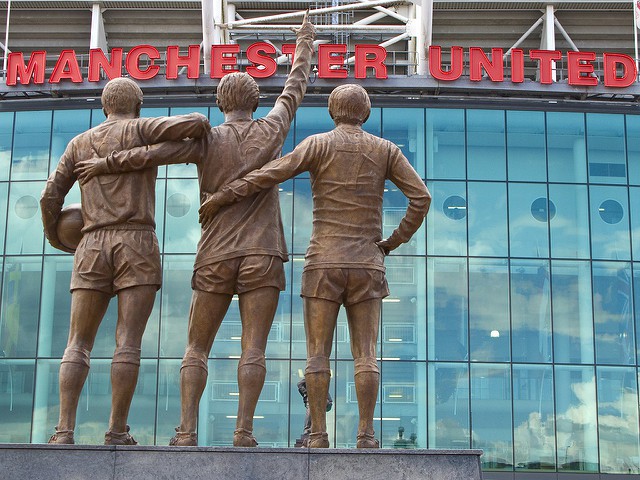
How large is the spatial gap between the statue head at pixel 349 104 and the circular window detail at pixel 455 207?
69.5ft

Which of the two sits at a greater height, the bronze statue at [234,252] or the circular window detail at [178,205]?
the circular window detail at [178,205]

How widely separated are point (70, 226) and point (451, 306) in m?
21.2

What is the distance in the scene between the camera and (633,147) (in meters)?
33.4

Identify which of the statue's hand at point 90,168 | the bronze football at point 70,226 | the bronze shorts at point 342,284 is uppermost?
the statue's hand at point 90,168

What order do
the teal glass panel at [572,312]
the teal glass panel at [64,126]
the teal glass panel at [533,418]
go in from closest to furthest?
the teal glass panel at [533,418], the teal glass panel at [572,312], the teal glass panel at [64,126]

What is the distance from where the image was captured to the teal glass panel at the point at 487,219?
3262 centimetres

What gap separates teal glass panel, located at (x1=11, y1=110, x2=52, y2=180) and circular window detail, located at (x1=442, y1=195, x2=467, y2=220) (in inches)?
433

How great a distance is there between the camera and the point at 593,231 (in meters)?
32.8

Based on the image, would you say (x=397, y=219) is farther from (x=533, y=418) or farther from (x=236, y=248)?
(x=236, y=248)

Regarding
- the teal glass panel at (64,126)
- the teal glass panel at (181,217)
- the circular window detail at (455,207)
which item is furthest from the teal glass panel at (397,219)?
the teal glass panel at (64,126)

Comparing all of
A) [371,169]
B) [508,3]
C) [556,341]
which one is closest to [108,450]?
[371,169]

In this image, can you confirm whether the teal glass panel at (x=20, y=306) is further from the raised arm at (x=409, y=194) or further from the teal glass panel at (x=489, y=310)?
the raised arm at (x=409, y=194)

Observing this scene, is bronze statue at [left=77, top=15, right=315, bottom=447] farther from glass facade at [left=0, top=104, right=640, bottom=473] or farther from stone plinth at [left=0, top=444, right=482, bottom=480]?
glass facade at [left=0, top=104, right=640, bottom=473]

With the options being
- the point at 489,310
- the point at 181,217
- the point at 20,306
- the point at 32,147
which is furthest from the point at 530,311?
the point at 32,147
